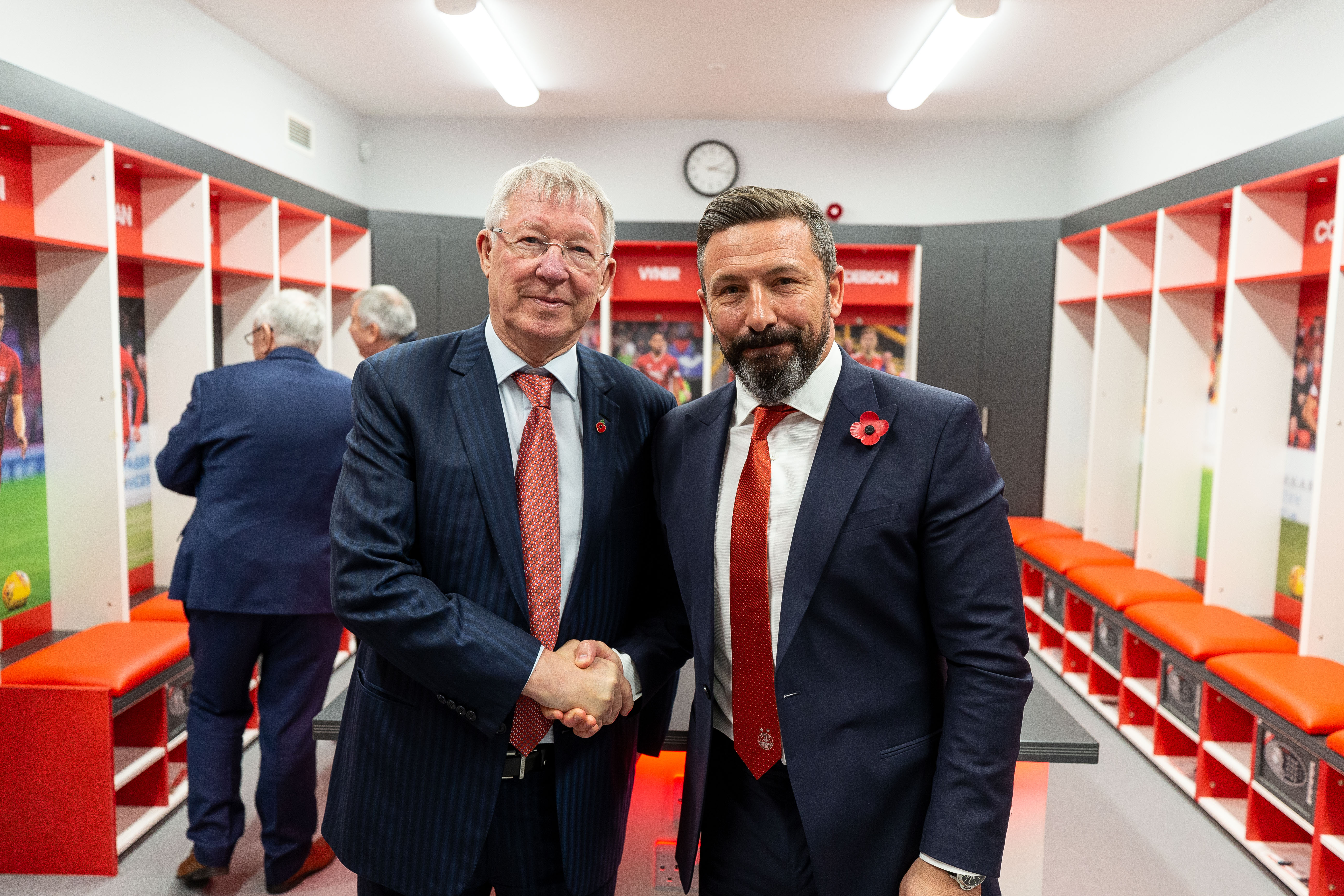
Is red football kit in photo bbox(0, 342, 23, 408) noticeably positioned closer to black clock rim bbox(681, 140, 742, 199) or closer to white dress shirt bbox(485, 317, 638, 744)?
white dress shirt bbox(485, 317, 638, 744)

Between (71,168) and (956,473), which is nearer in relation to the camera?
(956,473)

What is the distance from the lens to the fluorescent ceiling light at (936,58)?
4562 mm

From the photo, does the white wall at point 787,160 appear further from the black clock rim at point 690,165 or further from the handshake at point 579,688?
the handshake at point 579,688

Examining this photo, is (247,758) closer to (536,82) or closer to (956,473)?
(956,473)

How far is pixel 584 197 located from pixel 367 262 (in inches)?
197

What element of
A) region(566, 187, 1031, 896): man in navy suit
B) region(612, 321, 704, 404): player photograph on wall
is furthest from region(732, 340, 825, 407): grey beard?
region(612, 321, 704, 404): player photograph on wall

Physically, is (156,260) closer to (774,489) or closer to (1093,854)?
(774,489)

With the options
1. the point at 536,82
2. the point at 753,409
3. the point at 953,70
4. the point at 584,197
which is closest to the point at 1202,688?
the point at 753,409

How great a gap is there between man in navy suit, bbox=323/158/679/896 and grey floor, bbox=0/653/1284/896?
1.82 meters

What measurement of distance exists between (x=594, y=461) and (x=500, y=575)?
257 millimetres

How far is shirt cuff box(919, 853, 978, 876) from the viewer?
4.27 ft

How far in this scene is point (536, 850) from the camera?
151 centimetres

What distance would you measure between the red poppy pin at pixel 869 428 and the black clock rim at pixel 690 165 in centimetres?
584

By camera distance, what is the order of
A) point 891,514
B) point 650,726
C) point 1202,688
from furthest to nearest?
point 1202,688 → point 650,726 → point 891,514
